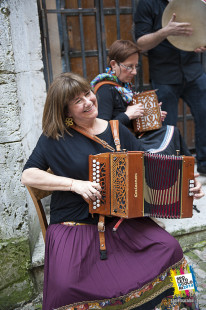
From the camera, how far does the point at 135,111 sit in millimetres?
2627

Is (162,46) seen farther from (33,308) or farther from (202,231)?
(33,308)

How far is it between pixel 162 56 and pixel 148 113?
0.85 meters

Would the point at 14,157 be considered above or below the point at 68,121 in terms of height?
below

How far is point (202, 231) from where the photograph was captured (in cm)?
292

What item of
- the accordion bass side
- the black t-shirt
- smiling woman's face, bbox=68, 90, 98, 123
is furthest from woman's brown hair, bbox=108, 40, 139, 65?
the accordion bass side

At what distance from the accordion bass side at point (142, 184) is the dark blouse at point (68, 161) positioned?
0.16 meters

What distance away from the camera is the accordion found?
266 cm

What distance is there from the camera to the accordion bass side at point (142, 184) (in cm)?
168

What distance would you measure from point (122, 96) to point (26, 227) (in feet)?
4.14

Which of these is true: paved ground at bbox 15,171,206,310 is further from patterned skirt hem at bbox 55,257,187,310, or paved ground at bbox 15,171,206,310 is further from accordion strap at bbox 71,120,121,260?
accordion strap at bbox 71,120,121,260

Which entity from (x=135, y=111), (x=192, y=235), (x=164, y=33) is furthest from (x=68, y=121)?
(x=192, y=235)

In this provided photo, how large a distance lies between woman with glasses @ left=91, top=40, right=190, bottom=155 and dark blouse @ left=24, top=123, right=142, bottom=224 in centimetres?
68

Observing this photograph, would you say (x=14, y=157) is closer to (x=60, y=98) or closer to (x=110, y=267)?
(x=60, y=98)

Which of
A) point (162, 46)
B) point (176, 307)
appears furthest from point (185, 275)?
point (162, 46)
